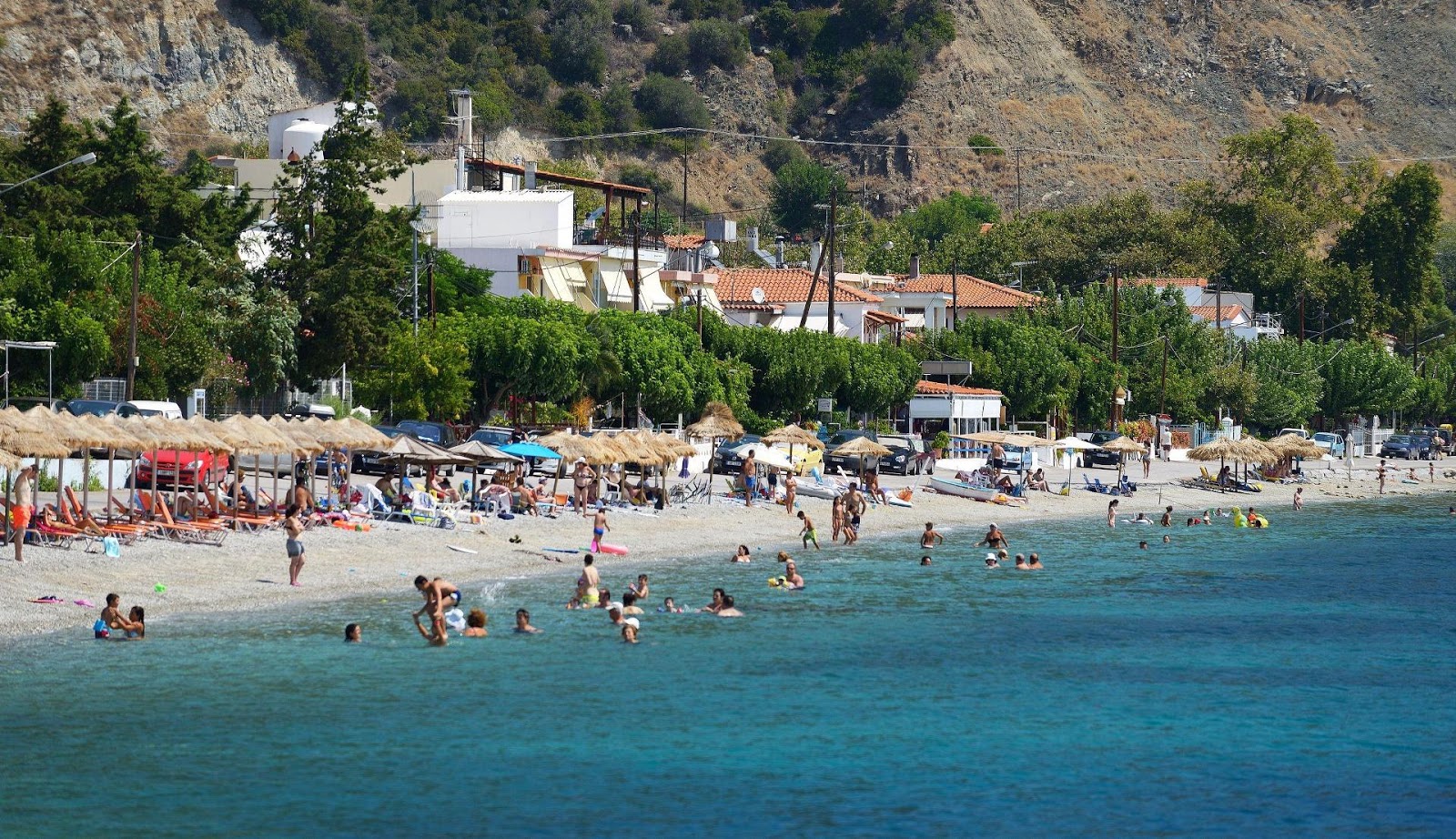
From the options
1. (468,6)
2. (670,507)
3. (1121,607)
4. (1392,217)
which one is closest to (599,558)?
(670,507)

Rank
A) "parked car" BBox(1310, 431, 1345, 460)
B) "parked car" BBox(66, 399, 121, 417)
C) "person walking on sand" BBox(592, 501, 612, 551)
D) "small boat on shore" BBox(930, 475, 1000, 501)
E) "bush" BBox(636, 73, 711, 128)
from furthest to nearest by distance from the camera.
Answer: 1. "bush" BBox(636, 73, 711, 128)
2. "parked car" BBox(1310, 431, 1345, 460)
3. "small boat on shore" BBox(930, 475, 1000, 501)
4. "parked car" BBox(66, 399, 121, 417)
5. "person walking on sand" BBox(592, 501, 612, 551)

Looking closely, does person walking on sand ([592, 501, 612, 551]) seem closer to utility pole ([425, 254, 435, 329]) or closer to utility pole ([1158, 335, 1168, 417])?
utility pole ([425, 254, 435, 329])

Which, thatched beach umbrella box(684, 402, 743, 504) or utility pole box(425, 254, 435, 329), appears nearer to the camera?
thatched beach umbrella box(684, 402, 743, 504)

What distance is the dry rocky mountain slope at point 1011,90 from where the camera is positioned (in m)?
126

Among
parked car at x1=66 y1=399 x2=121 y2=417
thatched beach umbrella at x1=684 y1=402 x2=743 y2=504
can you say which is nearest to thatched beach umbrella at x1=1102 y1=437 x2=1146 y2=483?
thatched beach umbrella at x1=684 y1=402 x2=743 y2=504

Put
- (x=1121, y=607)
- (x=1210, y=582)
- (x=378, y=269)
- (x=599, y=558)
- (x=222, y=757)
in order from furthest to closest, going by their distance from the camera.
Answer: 1. (x=378, y=269)
2. (x=1210, y=582)
3. (x=599, y=558)
4. (x=1121, y=607)
5. (x=222, y=757)

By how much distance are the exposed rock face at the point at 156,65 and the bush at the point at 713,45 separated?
42426 millimetres

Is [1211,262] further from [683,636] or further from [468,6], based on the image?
[683,636]

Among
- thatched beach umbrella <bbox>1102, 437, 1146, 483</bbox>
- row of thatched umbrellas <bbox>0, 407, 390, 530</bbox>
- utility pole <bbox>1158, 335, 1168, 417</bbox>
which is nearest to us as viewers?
row of thatched umbrellas <bbox>0, 407, 390, 530</bbox>

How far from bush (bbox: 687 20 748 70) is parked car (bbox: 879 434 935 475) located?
110 m

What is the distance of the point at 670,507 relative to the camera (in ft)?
159

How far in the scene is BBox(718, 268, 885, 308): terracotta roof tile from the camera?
8019 centimetres

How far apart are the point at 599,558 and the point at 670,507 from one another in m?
8.33

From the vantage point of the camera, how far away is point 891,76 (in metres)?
170
